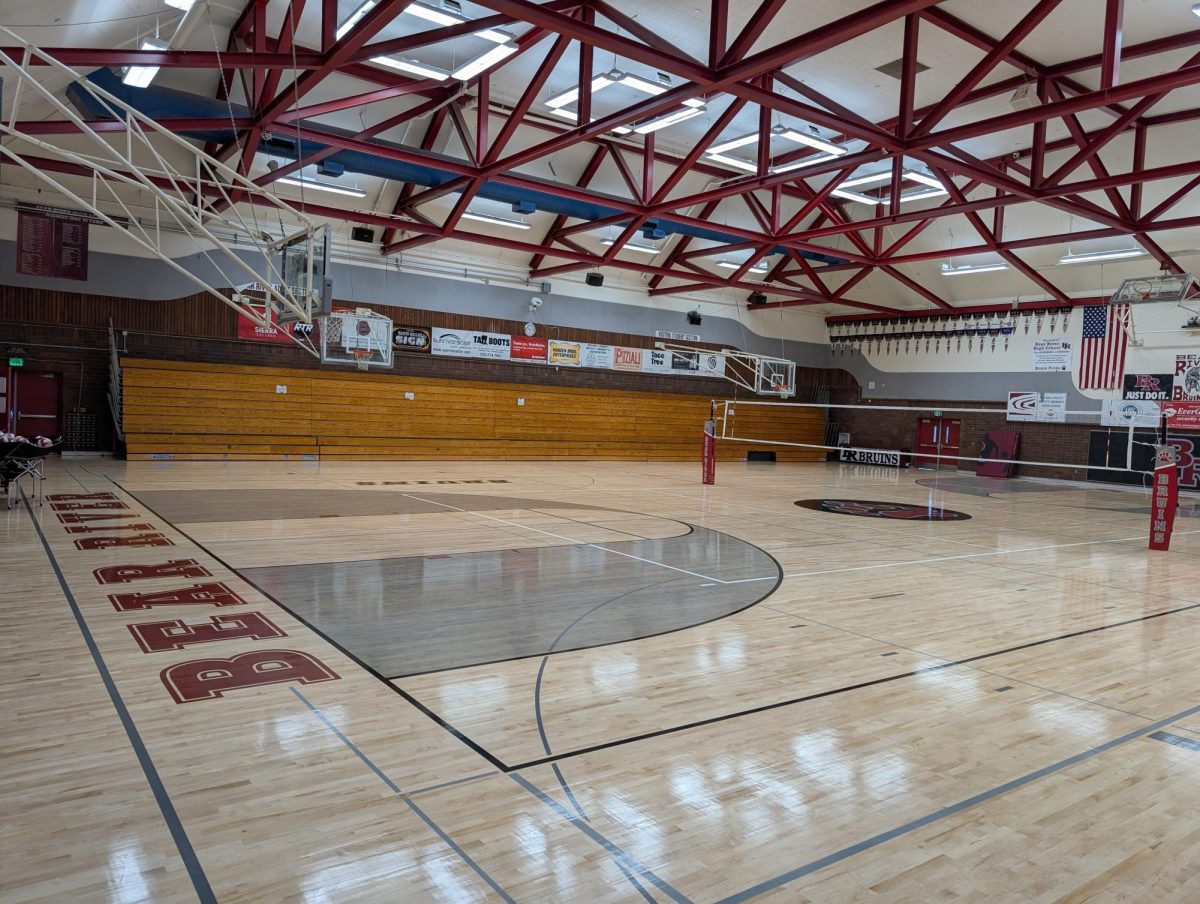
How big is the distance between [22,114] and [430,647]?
1376 centimetres

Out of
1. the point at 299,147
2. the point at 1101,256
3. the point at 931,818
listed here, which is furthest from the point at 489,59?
the point at 1101,256

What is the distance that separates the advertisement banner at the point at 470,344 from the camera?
22.7 metres

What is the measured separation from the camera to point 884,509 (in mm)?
14922

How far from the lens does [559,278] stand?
24516 millimetres

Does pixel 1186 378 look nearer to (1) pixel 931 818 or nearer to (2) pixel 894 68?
(2) pixel 894 68

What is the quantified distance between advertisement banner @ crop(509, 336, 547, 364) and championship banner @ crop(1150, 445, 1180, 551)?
16.6 m

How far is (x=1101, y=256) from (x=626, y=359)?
44.1 feet

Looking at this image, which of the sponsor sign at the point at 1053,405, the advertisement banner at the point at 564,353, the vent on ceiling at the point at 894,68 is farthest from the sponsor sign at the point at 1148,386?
the advertisement banner at the point at 564,353

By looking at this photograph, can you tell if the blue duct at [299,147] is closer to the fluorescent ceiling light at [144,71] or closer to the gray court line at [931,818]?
the fluorescent ceiling light at [144,71]

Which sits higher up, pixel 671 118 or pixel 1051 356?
pixel 671 118

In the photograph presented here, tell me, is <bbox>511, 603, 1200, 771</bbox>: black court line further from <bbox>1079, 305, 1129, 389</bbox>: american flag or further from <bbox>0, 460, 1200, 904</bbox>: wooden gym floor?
<bbox>1079, 305, 1129, 389</bbox>: american flag

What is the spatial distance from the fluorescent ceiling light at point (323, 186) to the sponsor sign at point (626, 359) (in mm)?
9560

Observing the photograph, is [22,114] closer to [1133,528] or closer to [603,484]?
[603,484]

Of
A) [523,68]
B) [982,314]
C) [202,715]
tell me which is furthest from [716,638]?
[982,314]
